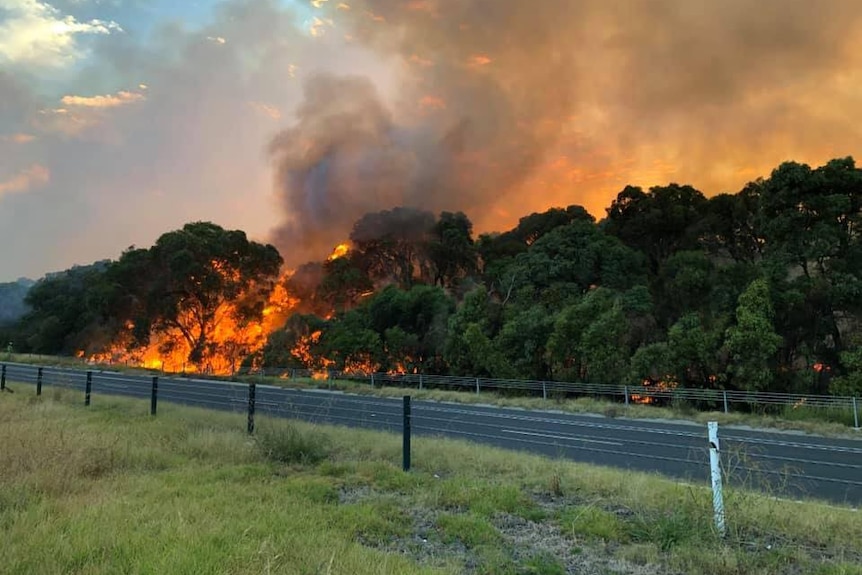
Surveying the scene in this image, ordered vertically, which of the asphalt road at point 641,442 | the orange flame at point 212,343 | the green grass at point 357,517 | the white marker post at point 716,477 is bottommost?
the asphalt road at point 641,442

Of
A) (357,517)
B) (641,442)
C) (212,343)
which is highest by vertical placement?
(212,343)

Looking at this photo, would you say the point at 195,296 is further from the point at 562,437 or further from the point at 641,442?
the point at 641,442

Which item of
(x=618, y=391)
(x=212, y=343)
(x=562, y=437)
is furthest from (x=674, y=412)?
(x=212, y=343)

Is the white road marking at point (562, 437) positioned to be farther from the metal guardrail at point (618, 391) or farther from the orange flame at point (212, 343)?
the orange flame at point (212, 343)

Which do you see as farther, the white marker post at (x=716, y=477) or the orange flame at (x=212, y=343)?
the orange flame at (x=212, y=343)

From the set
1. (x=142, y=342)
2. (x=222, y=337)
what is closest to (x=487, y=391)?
(x=222, y=337)

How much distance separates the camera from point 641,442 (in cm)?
1386

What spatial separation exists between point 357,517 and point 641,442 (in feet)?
34.1

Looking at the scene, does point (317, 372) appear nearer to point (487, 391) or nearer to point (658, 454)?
point (487, 391)

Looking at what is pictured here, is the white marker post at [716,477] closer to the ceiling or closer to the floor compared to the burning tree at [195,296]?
closer to the floor

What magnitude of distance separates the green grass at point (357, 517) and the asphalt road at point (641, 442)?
4.52 ft

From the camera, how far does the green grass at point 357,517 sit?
4445 millimetres

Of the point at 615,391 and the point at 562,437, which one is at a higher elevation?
the point at 615,391

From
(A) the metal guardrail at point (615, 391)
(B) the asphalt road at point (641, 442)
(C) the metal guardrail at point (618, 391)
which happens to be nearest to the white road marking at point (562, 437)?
(B) the asphalt road at point (641, 442)
